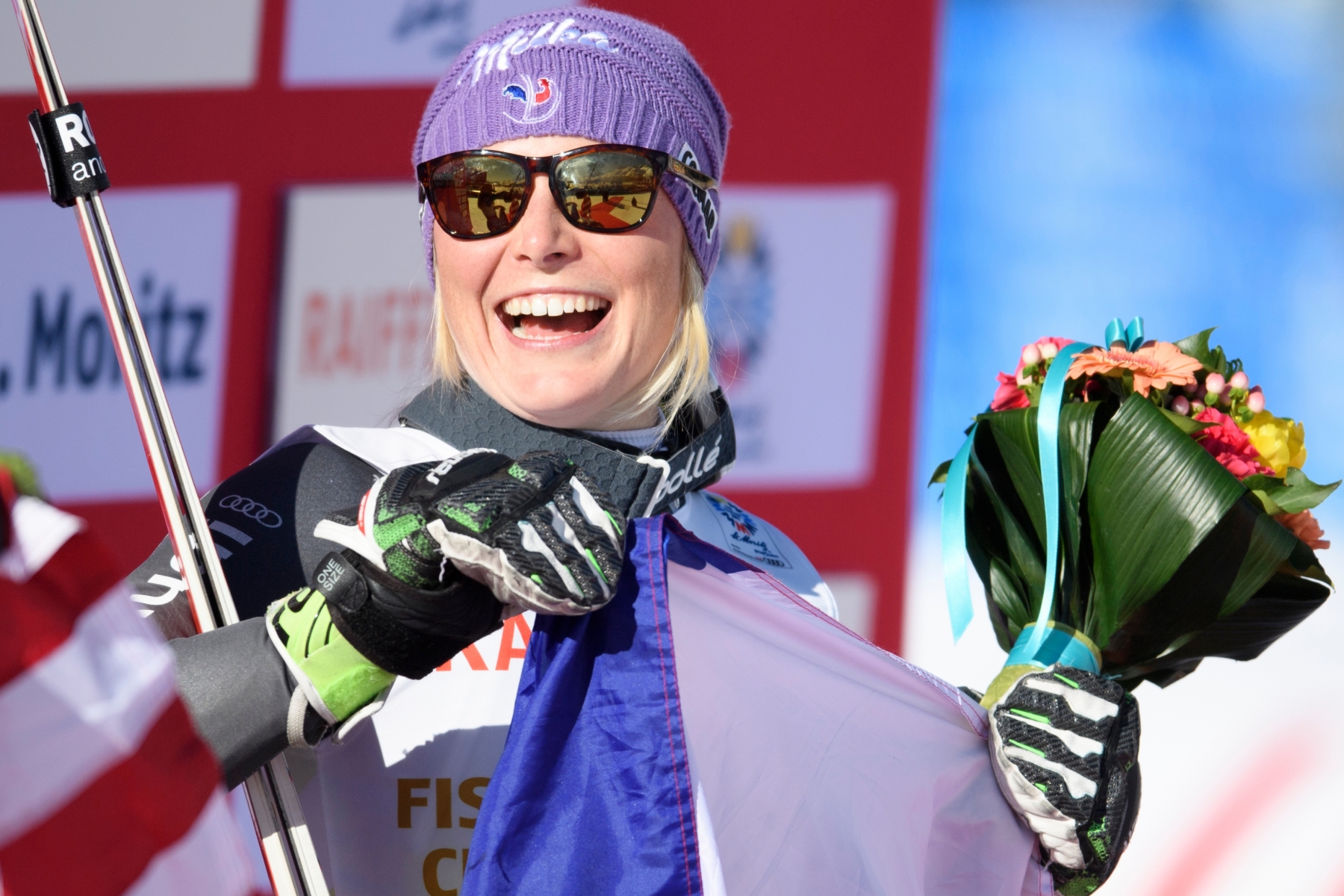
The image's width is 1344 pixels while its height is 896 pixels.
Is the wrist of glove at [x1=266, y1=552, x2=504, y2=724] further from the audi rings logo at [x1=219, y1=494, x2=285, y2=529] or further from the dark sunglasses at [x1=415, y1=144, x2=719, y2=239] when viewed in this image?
Result: the dark sunglasses at [x1=415, y1=144, x2=719, y2=239]

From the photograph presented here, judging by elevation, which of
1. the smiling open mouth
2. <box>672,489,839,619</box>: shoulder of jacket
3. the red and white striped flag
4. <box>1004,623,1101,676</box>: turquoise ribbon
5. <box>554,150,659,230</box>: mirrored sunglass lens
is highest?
<box>554,150,659,230</box>: mirrored sunglass lens

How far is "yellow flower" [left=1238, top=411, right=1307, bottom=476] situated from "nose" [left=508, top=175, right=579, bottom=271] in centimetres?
77

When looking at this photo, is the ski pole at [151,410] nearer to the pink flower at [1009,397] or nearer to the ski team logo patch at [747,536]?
the ski team logo patch at [747,536]

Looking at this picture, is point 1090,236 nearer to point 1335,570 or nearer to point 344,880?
point 1335,570

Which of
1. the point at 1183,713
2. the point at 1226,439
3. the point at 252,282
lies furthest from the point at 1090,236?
the point at 252,282

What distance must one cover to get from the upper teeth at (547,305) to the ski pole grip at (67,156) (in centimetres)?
42

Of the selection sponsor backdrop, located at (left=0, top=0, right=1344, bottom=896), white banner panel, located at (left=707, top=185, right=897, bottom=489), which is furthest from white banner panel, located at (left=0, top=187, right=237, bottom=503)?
white banner panel, located at (left=707, top=185, right=897, bottom=489)

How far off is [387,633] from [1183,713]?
186 cm

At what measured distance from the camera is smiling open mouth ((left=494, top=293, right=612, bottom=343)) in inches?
50.1

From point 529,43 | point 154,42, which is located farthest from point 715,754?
point 154,42

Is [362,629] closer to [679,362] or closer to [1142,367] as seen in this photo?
[679,362]

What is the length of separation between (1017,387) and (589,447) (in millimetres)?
509

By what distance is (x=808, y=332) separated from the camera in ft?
7.91

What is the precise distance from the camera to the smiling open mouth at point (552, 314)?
127 centimetres
